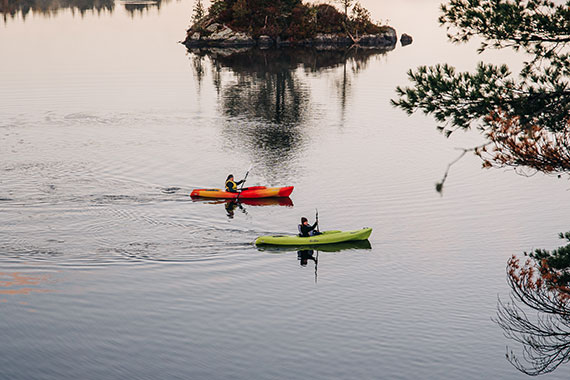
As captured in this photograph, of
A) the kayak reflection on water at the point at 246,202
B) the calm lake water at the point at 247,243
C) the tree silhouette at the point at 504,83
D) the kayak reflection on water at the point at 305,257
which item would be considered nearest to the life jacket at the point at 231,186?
the kayak reflection on water at the point at 246,202

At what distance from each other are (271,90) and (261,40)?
139ft

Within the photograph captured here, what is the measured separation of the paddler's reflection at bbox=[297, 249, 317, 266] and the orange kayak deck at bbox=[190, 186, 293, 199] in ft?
23.7

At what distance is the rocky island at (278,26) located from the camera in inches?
4542

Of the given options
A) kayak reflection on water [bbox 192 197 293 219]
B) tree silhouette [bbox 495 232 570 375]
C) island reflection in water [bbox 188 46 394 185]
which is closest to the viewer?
tree silhouette [bbox 495 232 570 375]

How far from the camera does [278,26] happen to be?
384 ft

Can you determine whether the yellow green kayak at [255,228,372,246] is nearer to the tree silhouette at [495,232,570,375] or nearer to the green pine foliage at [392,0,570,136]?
the tree silhouette at [495,232,570,375]

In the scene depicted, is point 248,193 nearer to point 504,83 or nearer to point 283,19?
point 504,83

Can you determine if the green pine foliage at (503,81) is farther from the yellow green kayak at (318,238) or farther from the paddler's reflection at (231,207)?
the paddler's reflection at (231,207)

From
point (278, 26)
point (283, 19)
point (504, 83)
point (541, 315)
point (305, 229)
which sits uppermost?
point (283, 19)

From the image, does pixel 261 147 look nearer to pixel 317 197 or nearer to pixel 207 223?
pixel 317 197

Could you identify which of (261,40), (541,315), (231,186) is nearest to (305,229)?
(231,186)

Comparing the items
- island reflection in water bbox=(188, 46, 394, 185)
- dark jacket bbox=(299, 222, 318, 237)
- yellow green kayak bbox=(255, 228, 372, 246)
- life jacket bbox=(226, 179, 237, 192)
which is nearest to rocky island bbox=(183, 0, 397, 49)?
island reflection in water bbox=(188, 46, 394, 185)

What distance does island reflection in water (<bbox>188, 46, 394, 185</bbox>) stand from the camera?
52406 mm

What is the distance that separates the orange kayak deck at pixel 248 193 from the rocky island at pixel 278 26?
78.1m
